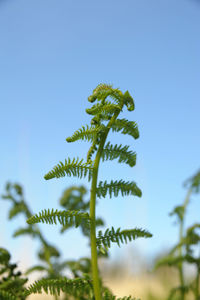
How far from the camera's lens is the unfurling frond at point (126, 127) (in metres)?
1.51

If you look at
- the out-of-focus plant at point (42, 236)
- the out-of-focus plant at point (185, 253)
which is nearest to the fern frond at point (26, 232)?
the out-of-focus plant at point (42, 236)

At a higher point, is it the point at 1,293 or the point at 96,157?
the point at 96,157

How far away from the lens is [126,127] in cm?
154

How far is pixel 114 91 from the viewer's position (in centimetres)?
153

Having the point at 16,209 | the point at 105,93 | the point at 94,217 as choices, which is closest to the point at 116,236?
the point at 94,217

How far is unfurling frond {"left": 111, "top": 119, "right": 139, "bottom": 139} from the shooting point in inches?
59.4

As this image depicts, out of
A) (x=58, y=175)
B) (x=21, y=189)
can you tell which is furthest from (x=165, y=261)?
(x=58, y=175)

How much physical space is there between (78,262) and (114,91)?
1.64 metres

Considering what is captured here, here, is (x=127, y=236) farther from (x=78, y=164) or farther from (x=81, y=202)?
(x=81, y=202)

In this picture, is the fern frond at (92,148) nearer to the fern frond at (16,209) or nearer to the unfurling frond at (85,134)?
the unfurling frond at (85,134)

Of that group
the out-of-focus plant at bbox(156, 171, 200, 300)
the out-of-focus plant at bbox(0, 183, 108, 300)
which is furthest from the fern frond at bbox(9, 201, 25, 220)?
the out-of-focus plant at bbox(156, 171, 200, 300)

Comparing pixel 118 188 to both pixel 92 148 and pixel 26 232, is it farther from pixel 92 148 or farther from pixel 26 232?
pixel 26 232

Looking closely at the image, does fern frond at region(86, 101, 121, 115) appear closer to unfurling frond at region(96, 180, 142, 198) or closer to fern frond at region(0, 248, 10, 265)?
unfurling frond at region(96, 180, 142, 198)

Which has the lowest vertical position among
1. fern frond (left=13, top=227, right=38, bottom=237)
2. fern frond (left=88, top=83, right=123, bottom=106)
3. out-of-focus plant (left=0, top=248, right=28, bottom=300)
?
out-of-focus plant (left=0, top=248, right=28, bottom=300)
